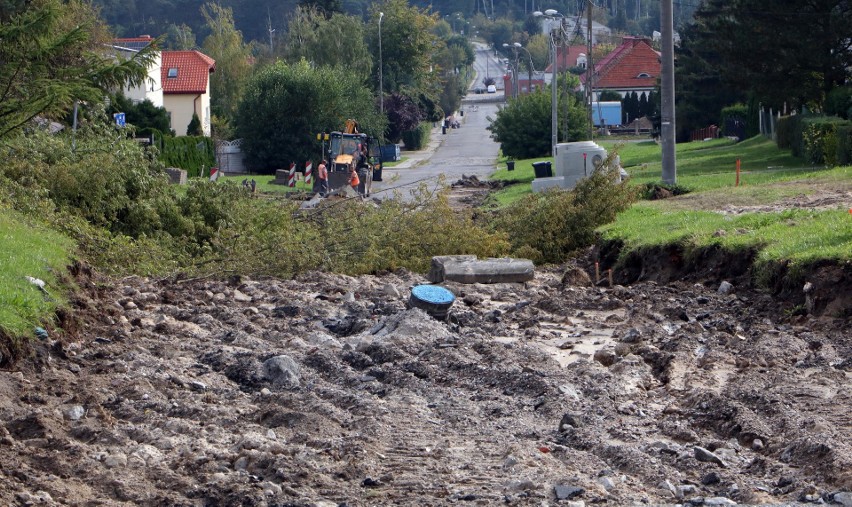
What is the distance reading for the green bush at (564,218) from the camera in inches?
726

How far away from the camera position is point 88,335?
35.4 ft

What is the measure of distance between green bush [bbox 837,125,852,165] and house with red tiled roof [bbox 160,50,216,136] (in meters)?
43.5

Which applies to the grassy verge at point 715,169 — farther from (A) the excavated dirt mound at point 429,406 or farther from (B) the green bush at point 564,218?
(A) the excavated dirt mound at point 429,406

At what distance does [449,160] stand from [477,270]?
2023 inches

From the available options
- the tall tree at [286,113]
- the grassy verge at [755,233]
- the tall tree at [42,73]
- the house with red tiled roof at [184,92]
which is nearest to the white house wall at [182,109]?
the house with red tiled roof at [184,92]

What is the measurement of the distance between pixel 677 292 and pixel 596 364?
4186 mm

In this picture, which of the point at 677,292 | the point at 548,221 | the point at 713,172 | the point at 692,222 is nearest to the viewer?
the point at 677,292

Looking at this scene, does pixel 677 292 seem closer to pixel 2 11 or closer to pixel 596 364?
pixel 596 364

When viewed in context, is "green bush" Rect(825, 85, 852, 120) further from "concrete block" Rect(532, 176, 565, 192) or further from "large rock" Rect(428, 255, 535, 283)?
"large rock" Rect(428, 255, 535, 283)

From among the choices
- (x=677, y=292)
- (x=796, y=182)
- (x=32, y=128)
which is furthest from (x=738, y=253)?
(x=32, y=128)

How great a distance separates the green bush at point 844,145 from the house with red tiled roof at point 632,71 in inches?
2919

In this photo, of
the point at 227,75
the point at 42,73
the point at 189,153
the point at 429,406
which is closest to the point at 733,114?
the point at 189,153

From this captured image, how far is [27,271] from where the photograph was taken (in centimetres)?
1140


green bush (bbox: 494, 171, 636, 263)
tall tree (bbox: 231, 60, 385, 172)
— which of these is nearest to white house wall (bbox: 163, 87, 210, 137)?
tall tree (bbox: 231, 60, 385, 172)
